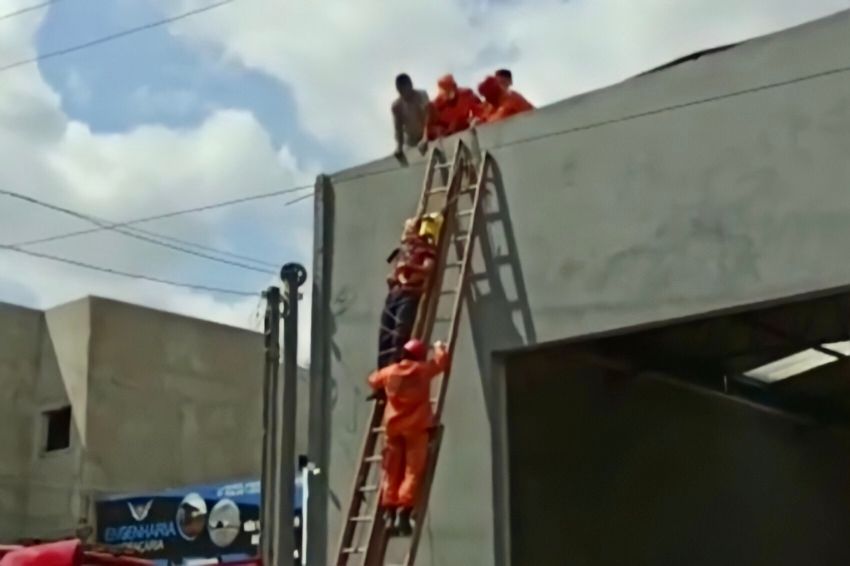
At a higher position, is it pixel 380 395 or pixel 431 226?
pixel 431 226

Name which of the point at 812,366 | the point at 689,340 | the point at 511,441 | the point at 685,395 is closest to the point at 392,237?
the point at 511,441

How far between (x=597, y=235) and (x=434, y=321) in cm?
160

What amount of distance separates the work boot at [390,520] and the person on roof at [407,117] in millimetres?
3289

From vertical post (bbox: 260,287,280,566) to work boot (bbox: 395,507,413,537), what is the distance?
3.26 feet

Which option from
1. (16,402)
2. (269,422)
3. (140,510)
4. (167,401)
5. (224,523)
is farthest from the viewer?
(167,401)

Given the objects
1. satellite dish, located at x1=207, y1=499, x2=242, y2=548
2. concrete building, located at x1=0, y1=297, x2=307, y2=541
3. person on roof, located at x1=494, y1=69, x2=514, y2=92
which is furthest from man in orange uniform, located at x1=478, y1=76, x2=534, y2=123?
concrete building, located at x1=0, y1=297, x2=307, y2=541

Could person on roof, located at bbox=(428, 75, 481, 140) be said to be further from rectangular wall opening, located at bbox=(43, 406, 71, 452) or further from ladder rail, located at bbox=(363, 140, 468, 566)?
rectangular wall opening, located at bbox=(43, 406, 71, 452)

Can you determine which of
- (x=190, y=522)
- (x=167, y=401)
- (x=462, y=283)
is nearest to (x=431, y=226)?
(x=462, y=283)

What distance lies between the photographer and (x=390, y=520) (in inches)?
395

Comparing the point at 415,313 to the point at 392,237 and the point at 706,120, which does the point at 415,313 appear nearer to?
the point at 392,237

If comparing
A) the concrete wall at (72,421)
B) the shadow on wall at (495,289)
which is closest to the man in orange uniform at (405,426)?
the shadow on wall at (495,289)

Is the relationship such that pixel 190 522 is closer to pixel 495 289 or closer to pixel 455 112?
pixel 455 112

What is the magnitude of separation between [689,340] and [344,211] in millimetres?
3939

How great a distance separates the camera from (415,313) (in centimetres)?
1049
